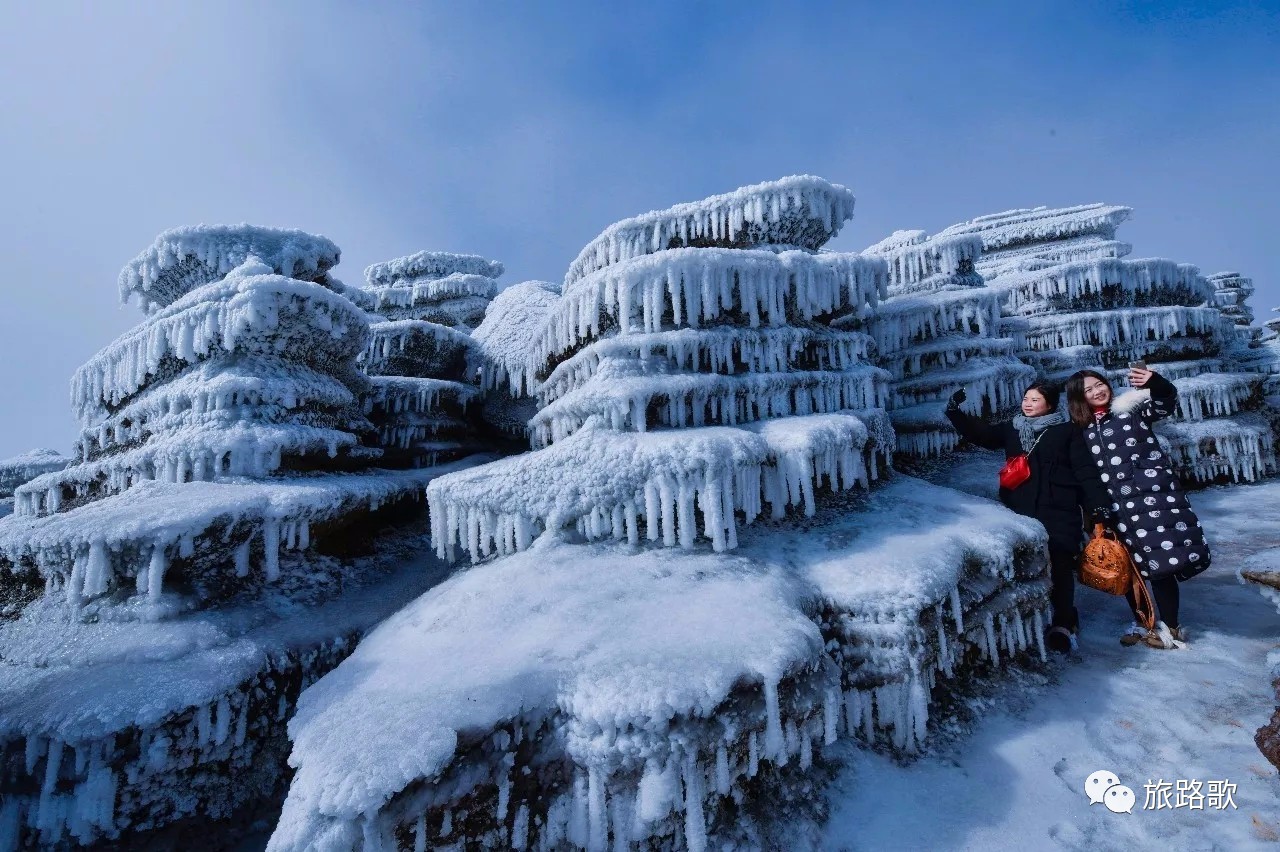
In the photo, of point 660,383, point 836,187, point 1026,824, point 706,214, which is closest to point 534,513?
point 660,383

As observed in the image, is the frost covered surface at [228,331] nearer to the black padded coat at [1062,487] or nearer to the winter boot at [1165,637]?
the black padded coat at [1062,487]

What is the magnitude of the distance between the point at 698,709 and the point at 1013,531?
4093mm

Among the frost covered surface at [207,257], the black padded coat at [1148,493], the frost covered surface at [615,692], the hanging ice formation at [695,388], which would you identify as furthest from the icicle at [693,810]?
the frost covered surface at [207,257]

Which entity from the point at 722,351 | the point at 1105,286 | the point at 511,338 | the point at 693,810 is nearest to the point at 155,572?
the point at 693,810

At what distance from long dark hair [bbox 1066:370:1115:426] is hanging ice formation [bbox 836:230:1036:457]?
139 inches

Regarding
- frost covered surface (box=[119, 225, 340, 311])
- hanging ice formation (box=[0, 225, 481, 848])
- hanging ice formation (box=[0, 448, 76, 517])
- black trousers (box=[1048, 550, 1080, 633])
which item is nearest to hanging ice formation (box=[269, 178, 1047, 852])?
black trousers (box=[1048, 550, 1080, 633])

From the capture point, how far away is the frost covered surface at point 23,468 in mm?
16625

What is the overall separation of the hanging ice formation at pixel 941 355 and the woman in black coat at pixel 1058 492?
3015mm

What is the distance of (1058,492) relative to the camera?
543 cm

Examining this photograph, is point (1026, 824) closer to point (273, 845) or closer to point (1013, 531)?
point (1013, 531)

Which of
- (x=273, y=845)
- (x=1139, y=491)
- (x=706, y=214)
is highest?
(x=706, y=214)

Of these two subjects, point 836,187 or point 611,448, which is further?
point 836,187

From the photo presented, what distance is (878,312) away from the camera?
9.86 meters

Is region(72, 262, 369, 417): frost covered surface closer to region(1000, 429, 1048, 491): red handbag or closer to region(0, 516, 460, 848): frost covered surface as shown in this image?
region(0, 516, 460, 848): frost covered surface
